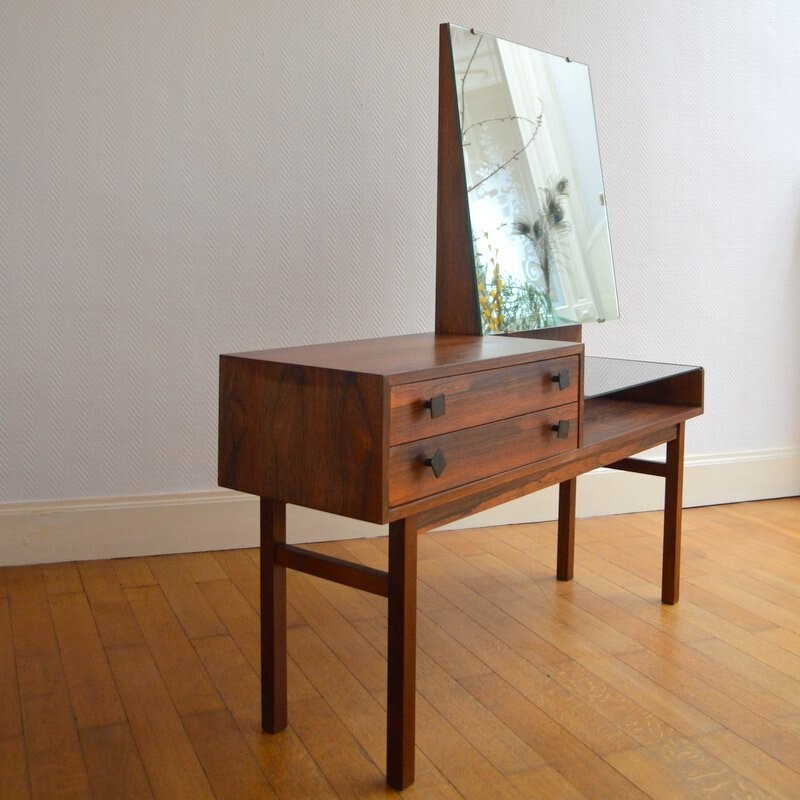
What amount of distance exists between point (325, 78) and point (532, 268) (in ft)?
3.28

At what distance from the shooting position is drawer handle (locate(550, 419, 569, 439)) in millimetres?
2080

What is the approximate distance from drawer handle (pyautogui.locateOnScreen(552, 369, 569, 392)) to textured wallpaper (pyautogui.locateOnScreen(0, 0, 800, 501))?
3.92ft

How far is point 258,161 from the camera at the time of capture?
9.74 ft

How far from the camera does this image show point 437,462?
175cm

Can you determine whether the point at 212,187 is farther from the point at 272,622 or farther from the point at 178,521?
the point at 272,622

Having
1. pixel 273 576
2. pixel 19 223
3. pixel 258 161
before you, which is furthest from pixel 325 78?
pixel 273 576

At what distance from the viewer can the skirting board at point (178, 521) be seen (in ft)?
9.43

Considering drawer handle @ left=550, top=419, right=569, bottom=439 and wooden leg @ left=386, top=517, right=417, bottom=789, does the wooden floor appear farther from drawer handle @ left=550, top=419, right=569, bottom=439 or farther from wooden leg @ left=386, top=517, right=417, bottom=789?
drawer handle @ left=550, top=419, right=569, bottom=439

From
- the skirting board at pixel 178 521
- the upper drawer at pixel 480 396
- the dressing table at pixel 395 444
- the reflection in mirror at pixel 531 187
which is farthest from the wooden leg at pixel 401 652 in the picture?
the skirting board at pixel 178 521

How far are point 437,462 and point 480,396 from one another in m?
0.17

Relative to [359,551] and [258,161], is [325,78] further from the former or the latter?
[359,551]

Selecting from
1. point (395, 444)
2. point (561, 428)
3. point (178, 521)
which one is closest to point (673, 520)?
point (561, 428)

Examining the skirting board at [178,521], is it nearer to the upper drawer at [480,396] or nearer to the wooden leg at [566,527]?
the wooden leg at [566,527]

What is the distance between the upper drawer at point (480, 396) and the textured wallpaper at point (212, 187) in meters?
1.21
